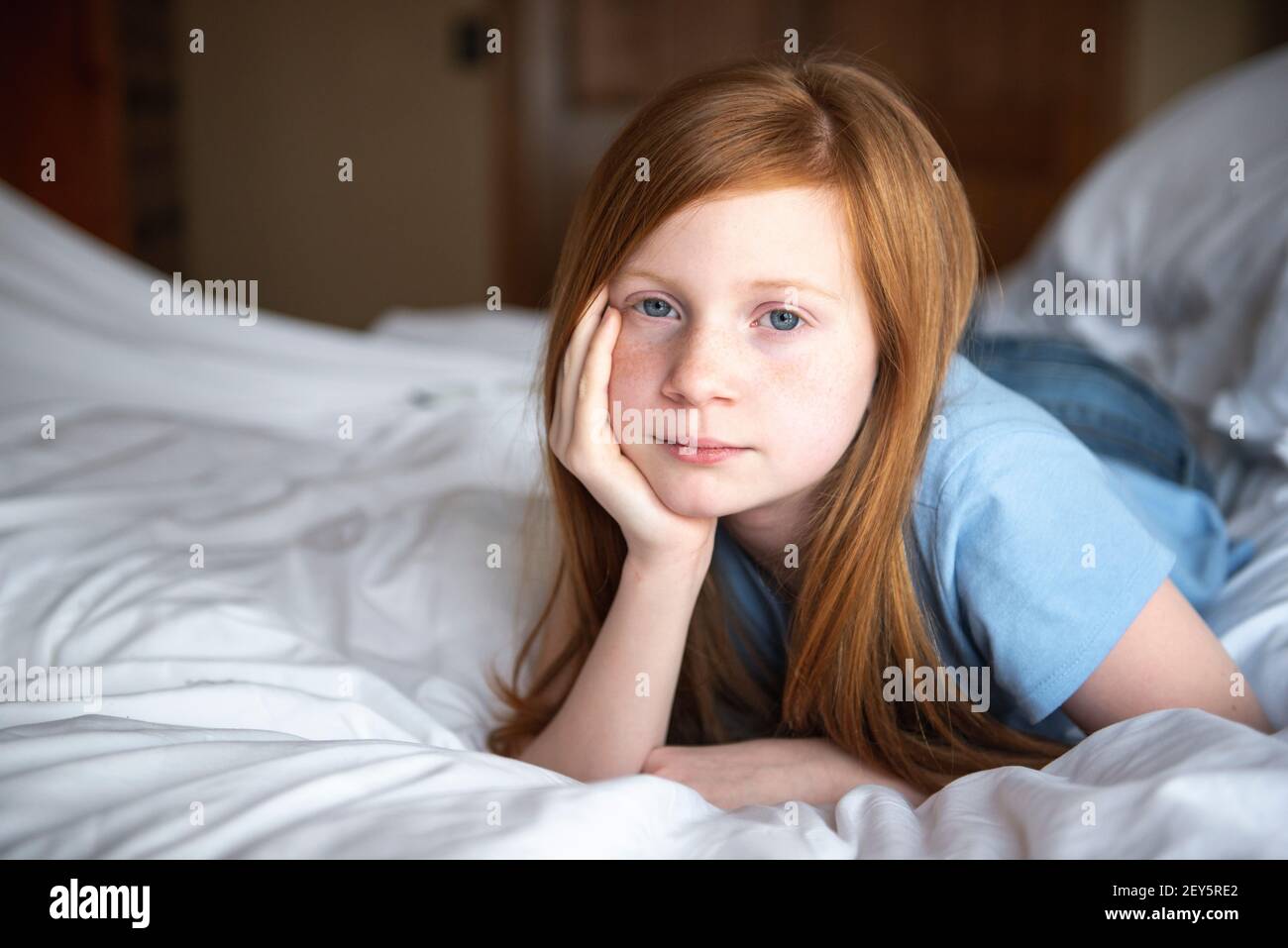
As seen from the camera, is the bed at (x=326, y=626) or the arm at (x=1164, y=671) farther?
the arm at (x=1164, y=671)

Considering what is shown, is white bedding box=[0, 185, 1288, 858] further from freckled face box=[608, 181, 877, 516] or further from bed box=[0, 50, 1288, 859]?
freckled face box=[608, 181, 877, 516]

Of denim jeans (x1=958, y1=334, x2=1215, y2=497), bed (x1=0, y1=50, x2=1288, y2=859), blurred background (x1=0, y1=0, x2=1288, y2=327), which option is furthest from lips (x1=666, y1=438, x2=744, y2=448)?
blurred background (x1=0, y1=0, x2=1288, y2=327)

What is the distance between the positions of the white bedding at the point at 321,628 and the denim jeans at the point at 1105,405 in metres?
0.09

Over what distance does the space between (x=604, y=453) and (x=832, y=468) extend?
0.16 metres

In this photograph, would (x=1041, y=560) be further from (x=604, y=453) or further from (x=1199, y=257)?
(x=1199, y=257)

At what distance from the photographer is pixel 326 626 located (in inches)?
40.9

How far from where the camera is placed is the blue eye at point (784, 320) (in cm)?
77

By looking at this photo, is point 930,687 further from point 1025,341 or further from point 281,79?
point 281,79

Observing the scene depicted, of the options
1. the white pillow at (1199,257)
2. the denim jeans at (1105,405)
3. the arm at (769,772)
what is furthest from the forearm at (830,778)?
the white pillow at (1199,257)

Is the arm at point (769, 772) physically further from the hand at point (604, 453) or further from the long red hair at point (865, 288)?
the hand at point (604, 453)

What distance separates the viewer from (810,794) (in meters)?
0.84

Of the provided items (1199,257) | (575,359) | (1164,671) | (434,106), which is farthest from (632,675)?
(434,106)

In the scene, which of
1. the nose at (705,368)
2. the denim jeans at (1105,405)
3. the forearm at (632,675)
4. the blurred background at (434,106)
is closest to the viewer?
the nose at (705,368)
